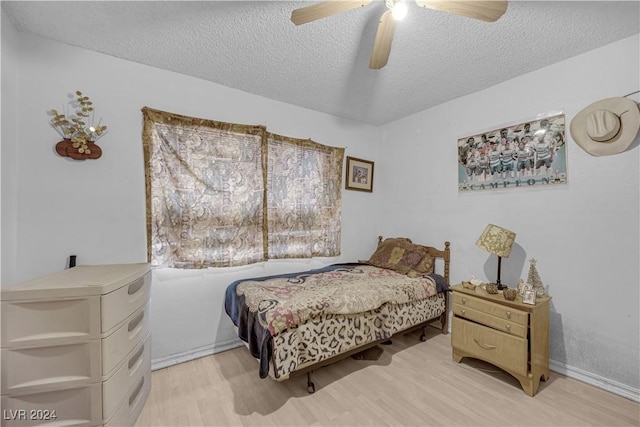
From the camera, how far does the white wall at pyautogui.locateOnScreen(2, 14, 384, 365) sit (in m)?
1.77

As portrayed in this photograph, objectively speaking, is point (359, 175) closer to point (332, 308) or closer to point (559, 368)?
point (332, 308)

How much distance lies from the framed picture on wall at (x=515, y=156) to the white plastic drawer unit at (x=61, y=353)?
3093 mm

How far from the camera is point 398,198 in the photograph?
346 cm

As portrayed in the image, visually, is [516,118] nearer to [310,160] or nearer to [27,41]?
[310,160]

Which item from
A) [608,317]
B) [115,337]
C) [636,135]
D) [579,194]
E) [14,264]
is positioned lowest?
[608,317]

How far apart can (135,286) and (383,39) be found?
2.15 metres

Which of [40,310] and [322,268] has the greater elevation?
[40,310]

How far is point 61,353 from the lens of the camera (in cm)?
125

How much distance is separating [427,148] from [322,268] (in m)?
1.93

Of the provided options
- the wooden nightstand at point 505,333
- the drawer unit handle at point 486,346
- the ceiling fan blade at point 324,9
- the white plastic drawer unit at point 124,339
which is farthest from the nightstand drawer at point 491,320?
the white plastic drawer unit at point 124,339

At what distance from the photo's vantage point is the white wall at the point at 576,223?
6.01 feet

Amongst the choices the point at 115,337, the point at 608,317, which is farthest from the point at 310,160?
the point at 608,317

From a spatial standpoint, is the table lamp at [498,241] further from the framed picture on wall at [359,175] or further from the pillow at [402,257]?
the framed picture on wall at [359,175]

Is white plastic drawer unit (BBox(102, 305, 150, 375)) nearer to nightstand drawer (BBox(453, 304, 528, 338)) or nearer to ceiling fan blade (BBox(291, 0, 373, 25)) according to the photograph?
ceiling fan blade (BBox(291, 0, 373, 25))
